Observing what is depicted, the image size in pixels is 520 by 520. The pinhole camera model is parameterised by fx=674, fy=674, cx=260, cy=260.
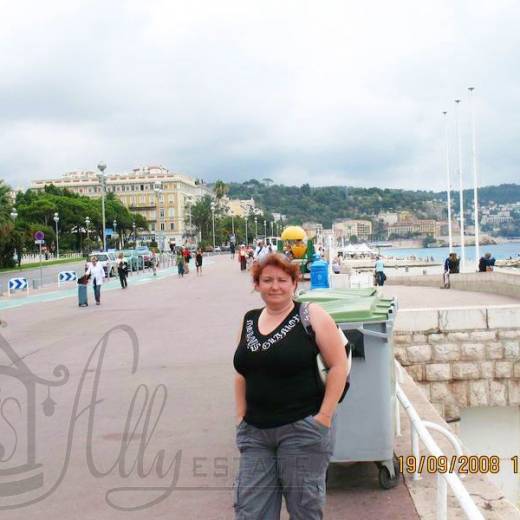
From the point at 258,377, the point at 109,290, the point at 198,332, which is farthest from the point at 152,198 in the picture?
the point at 258,377

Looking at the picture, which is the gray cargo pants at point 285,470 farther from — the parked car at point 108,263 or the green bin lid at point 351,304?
the parked car at point 108,263

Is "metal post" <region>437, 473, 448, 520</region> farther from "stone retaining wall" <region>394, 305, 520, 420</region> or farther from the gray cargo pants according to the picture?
"stone retaining wall" <region>394, 305, 520, 420</region>

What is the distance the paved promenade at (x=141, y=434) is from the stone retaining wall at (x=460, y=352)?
3.30 metres

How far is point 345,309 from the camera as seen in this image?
192 inches

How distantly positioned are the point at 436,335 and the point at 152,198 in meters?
144

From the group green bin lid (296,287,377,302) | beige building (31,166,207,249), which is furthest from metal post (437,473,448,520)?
→ beige building (31,166,207,249)

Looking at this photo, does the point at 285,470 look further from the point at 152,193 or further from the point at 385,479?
the point at 152,193

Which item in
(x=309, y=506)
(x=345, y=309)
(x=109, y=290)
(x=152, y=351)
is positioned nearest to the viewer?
(x=309, y=506)

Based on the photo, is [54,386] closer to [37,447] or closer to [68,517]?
[37,447]

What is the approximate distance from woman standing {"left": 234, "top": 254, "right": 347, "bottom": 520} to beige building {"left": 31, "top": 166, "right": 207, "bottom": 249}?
130m

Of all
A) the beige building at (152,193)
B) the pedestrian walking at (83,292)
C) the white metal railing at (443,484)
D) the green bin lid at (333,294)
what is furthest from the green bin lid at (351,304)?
the beige building at (152,193)

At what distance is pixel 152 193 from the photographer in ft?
500

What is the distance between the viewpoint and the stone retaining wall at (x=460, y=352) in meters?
11.9

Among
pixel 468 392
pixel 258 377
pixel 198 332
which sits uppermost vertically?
pixel 258 377
